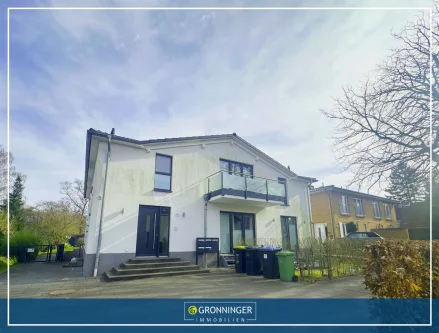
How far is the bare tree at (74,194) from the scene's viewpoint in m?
35.5

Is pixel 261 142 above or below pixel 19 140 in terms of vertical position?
above

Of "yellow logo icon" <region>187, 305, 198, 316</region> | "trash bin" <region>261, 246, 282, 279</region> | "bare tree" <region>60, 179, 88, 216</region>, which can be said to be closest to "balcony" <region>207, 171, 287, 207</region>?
"trash bin" <region>261, 246, 282, 279</region>

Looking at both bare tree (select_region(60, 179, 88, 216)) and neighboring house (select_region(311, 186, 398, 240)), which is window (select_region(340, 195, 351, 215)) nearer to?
neighboring house (select_region(311, 186, 398, 240))

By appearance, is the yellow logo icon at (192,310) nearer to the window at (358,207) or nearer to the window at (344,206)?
the window at (344,206)

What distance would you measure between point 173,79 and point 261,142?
1056 centimetres

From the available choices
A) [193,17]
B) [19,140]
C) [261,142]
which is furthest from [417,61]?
[19,140]

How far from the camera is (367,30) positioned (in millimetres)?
6621

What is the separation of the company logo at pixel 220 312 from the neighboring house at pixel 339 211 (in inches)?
841

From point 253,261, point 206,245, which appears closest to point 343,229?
point 206,245

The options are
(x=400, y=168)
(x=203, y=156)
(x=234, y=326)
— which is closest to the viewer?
(x=234, y=326)

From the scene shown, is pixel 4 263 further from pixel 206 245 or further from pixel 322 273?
pixel 322 273

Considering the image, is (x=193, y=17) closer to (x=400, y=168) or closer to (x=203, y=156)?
(x=400, y=168)

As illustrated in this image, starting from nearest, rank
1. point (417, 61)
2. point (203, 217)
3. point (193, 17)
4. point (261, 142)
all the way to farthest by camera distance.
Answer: point (193, 17)
point (417, 61)
point (203, 217)
point (261, 142)

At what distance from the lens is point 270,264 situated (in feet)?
32.1
